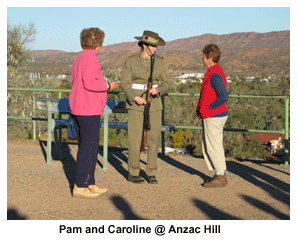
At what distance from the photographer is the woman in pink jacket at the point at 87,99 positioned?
4.77 meters

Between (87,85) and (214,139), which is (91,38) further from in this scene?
(214,139)

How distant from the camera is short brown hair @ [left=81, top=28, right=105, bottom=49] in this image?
4.82 meters

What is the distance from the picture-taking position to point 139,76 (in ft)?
18.6

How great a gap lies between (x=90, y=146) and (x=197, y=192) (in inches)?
57.2

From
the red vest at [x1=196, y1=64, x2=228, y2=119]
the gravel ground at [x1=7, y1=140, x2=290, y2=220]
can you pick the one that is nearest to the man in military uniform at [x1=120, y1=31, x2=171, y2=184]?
the gravel ground at [x1=7, y1=140, x2=290, y2=220]

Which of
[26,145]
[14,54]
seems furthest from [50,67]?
[26,145]

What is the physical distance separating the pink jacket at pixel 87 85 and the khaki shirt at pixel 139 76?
2.63 feet

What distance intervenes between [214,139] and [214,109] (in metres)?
0.38

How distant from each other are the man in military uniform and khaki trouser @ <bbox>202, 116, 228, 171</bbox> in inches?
26.2

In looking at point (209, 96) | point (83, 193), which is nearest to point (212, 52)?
point (209, 96)

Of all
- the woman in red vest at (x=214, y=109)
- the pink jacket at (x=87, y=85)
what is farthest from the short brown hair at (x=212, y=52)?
the pink jacket at (x=87, y=85)

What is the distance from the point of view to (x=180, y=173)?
6.54m

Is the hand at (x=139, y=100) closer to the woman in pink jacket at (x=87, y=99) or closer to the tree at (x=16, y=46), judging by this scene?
the woman in pink jacket at (x=87, y=99)

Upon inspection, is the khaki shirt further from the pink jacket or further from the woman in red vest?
the pink jacket
